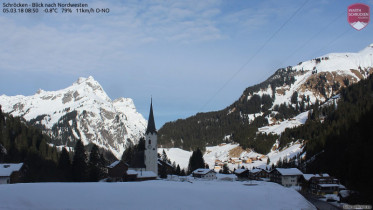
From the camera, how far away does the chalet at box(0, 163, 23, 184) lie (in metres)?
68.6

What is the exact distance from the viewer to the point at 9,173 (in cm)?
6862

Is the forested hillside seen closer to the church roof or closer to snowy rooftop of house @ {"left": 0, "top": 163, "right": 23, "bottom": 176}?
the church roof

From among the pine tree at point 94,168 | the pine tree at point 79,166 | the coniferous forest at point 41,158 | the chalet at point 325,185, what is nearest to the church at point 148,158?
the coniferous forest at point 41,158

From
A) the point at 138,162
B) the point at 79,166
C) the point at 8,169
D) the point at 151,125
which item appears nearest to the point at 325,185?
the point at 138,162

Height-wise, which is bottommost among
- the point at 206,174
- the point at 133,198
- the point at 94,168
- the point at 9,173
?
the point at 206,174

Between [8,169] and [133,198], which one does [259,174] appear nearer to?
[8,169]

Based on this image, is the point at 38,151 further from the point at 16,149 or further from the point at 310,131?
the point at 310,131

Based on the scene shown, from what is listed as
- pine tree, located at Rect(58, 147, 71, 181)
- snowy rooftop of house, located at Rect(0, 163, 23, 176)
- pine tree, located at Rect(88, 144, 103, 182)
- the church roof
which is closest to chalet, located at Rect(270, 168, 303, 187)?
the church roof

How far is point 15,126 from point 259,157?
124 meters

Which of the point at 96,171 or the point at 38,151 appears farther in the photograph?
the point at 38,151

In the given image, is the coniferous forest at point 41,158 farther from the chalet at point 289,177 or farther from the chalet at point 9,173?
the chalet at point 289,177

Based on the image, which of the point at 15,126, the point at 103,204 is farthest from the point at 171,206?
the point at 15,126

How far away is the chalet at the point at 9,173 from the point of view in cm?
6862

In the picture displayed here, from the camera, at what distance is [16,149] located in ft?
351
